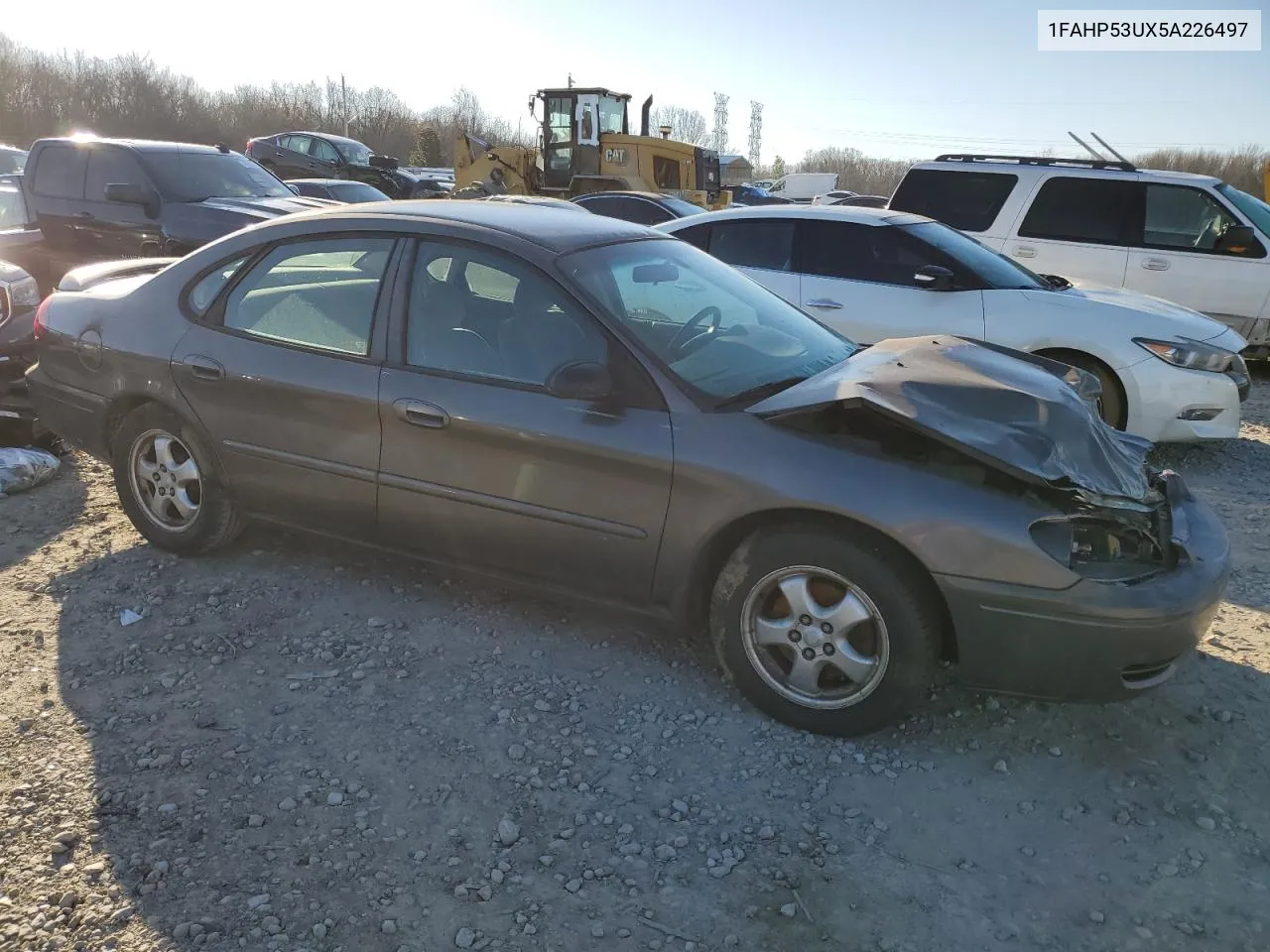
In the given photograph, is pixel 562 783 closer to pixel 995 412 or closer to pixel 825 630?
pixel 825 630

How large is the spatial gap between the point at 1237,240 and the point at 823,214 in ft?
13.9

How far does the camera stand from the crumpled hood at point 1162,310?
609cm

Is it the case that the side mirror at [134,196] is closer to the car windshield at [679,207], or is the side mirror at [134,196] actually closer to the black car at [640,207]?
the black car at [640,207]

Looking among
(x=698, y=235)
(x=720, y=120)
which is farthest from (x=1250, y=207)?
(x=720, y=120)

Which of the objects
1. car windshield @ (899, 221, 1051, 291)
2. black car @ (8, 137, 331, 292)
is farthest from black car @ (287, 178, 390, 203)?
car windshield @ (899, 221, 1051, 291)

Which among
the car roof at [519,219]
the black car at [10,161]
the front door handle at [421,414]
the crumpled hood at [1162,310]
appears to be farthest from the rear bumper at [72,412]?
the black car at [10,161]

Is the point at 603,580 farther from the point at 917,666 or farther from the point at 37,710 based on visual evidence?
the point at 37,710

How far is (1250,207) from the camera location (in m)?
8.46

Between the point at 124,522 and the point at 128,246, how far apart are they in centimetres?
Result: 523


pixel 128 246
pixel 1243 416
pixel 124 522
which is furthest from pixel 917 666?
pixel 128 246

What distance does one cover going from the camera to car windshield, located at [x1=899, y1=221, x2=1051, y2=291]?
20.7ft

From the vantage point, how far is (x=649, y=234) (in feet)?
13.3

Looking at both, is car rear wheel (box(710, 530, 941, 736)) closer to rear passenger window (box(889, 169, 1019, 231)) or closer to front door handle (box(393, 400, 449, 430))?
front door handle (box(393, 400, 449, 430))

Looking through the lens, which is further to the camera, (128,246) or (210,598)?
(128,246)
